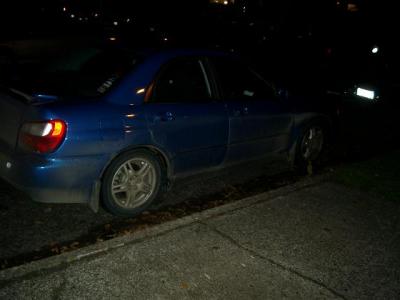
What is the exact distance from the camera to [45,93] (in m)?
3.95

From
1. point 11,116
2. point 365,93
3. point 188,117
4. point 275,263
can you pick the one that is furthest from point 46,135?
point 365,93

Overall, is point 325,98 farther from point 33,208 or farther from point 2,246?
point 2,246

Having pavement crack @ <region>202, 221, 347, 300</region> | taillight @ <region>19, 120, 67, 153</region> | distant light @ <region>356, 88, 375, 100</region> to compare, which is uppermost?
distant light @ <region>356, 88, 375, 100</region>

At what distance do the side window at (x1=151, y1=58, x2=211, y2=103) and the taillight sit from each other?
93cm

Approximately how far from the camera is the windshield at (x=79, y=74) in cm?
406

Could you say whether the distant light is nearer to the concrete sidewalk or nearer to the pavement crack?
the concrete sidewalk

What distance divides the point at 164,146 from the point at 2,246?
64.7 inches

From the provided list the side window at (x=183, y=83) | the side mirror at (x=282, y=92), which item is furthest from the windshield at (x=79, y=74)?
the side mirror at (x=282, y=92)

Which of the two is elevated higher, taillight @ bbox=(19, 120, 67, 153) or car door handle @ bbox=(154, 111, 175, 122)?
car door handle @ bbox=(154, 111, 175, 122)

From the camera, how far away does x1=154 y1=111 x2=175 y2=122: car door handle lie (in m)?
4.16

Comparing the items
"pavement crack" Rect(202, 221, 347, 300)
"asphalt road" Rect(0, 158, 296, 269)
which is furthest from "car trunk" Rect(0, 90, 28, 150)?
"pavement crack" Rect(202, 221, 347, 300)

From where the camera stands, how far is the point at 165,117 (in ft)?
13.8


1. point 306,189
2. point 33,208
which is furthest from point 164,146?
point 306,189

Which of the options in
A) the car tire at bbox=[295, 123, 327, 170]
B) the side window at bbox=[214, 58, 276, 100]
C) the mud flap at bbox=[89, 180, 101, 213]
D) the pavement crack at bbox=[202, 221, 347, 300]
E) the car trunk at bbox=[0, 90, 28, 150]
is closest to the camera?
the pavement crack at bbox=[202, 221, 347, 300]
